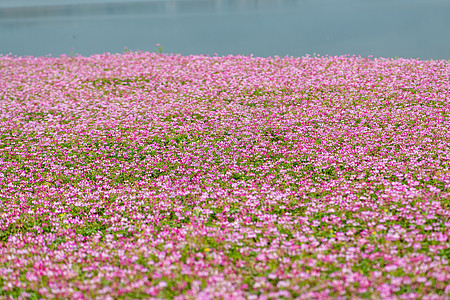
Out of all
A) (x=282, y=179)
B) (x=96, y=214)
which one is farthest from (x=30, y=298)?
(x=282, y=179)

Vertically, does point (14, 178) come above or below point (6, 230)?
above

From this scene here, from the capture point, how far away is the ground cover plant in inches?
256

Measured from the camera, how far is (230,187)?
422 inches

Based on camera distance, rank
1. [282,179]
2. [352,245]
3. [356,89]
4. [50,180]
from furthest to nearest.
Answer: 1. [356,89]
2. [50,180]
3. [282,179]
4. [352,245]

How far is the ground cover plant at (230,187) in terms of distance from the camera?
6.49m


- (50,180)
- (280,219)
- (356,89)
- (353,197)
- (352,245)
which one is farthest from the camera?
(356,89)

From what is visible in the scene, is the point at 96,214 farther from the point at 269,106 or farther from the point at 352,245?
the point at 269,106

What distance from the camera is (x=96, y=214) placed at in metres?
9.77

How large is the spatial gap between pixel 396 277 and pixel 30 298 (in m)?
5.73

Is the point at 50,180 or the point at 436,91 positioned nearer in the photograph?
the point at 50,180

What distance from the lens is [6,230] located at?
9445 mm

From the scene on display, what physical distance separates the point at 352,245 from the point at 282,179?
147 inches

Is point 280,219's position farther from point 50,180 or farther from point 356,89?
point 356,89

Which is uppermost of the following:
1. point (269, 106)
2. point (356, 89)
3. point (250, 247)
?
point (356, 89)
